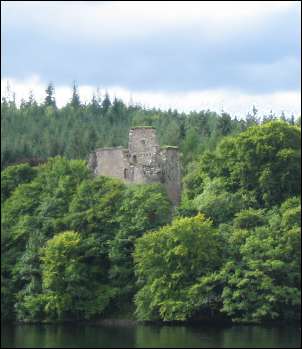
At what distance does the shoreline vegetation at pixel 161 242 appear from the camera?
5103 cm

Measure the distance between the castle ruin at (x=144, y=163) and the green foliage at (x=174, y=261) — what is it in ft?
47.2

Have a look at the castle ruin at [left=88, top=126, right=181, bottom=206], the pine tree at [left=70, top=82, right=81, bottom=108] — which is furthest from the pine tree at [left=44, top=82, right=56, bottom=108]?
the castle ruin at [left=88, top=126, right=181, bottom=206]

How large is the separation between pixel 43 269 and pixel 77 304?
300cm

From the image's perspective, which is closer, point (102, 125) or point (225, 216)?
point (225, 216)

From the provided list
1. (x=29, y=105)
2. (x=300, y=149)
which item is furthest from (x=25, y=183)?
(x=29, y=105)

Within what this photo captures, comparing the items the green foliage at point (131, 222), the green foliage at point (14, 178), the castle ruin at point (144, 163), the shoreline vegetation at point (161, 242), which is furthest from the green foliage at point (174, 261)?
the castle ruin at point (144, 163)

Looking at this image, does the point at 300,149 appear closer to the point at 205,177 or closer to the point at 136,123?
the point at 205,177

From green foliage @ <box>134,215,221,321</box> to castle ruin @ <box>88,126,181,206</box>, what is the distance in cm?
1437

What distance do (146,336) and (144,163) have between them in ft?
86.7

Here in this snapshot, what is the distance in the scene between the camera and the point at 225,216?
56.4 meters

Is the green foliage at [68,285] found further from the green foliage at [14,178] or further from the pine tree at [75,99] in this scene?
the pine tree at [75,99]

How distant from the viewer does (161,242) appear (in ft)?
174

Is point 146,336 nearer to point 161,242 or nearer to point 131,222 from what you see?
point 161,242

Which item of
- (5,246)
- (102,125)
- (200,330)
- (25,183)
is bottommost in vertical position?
(200,330)
